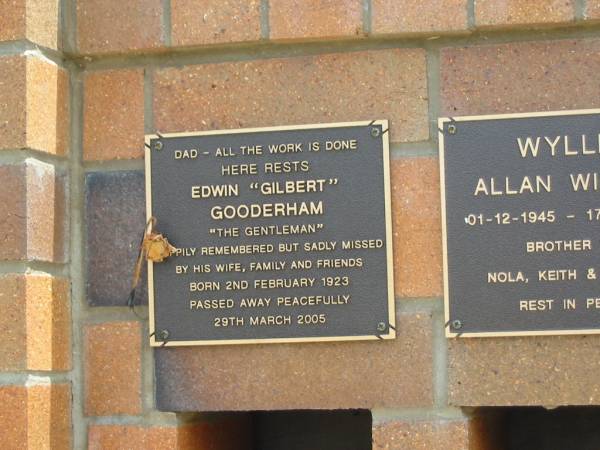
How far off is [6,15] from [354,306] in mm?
1158

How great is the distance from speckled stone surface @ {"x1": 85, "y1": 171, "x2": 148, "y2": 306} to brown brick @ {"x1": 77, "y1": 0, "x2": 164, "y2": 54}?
339 mm

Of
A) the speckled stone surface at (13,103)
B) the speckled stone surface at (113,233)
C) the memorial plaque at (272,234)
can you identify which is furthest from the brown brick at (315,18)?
the speckled stone surface at (13,103)

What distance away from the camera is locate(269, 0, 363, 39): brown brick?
2988 mm

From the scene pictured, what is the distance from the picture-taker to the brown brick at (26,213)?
2965 millimetres

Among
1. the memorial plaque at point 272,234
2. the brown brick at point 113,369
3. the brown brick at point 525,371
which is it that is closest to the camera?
the brown brick at point 525,371

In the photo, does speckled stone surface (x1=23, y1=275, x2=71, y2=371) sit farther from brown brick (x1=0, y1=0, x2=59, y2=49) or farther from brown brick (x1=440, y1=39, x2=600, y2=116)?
brown brick (x1=440, y1=39, x2=600, y2=116)

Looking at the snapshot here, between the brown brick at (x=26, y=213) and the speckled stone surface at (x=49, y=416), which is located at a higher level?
the brown brick at (x=26, y=213)

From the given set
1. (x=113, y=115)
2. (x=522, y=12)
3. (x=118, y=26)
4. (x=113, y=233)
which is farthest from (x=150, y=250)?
(x=522, y=12)

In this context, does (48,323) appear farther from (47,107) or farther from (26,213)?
(47,107)

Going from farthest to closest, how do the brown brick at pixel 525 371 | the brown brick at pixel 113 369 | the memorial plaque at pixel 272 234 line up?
1. the brown brick at pixel 113 369
2. the memorial plaque at pixel 272 234
3. the brown brick at pixel 525 371

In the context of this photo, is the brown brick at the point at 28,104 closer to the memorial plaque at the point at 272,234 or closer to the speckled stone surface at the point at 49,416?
the memorial plaque at the point at 272,234

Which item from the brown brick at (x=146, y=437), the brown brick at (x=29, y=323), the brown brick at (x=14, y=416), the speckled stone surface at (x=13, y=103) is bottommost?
the brown brick at (x=146, y=437)

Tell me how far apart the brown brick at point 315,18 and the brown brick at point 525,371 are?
2.75 ft

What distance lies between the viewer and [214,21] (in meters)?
3.05
